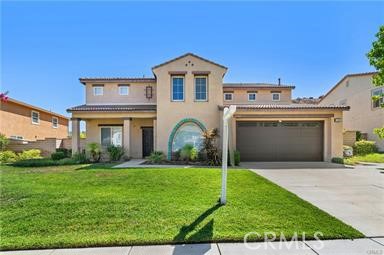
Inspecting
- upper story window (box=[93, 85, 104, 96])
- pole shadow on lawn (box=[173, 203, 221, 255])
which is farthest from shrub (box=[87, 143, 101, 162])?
pole shadow on lawn (box=[173, 203, 221, 255])

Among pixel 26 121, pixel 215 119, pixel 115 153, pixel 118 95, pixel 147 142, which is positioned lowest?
pixel 115 153

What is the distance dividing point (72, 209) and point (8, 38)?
31.6 feet

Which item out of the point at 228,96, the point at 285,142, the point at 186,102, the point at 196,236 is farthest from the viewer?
the point at 228,96

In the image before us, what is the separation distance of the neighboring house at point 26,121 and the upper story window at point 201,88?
1499 cm

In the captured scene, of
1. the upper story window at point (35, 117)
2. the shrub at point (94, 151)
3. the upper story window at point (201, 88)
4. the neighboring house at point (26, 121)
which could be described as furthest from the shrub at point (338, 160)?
the upper story window at point (35, 117)

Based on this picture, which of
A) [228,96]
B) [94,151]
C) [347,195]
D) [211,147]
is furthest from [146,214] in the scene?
[228,96]

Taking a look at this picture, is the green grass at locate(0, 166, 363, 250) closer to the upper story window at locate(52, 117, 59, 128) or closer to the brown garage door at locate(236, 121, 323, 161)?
the brown garage door at locate(236, 121, 323, 161)

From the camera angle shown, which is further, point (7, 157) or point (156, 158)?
point (7, 157)

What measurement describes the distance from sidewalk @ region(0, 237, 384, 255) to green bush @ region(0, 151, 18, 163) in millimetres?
15680

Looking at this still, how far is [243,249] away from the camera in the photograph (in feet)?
11.6

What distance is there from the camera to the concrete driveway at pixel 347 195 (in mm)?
4654

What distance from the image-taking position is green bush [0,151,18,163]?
15.5m

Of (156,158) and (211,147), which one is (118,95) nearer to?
(156,158)

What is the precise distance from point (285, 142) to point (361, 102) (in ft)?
39.8
